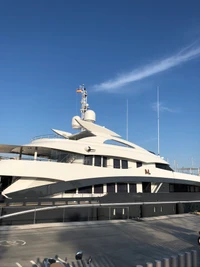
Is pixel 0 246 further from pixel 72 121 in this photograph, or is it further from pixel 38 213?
pixel 72 121

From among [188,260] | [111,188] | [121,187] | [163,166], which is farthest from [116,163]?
[188,260]

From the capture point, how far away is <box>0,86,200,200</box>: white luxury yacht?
1684 cm

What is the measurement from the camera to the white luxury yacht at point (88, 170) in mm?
16844

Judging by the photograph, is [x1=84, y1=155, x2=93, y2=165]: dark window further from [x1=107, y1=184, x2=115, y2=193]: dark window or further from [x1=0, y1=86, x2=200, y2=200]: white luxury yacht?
[x1=107, y1=184, x2=115, y2=193]: dark window

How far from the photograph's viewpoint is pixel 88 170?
18984 millimetres

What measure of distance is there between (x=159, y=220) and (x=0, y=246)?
362 inches

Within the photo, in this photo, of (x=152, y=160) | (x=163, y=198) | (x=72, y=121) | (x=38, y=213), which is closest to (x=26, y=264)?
(x=38, y=213)

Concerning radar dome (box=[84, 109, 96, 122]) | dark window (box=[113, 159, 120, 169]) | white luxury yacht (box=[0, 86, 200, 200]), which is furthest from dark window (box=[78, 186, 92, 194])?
radar dome (box=[84, 109, 96, 122])

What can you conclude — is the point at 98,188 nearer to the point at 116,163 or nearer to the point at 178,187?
the point at 116,163

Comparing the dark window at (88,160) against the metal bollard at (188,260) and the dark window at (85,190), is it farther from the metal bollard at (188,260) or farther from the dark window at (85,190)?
the metal bollard at (188,260)

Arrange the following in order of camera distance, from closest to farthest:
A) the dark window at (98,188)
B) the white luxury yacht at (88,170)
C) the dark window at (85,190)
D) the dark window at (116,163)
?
the white luxury yacht at (88,170) → the dark window at (85,190) → the dark window at (98,188) → the dark window at (116,163)

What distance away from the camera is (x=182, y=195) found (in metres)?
19.6

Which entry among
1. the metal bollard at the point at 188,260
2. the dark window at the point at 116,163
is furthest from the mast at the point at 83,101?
the metal bollard at the point at 188,260

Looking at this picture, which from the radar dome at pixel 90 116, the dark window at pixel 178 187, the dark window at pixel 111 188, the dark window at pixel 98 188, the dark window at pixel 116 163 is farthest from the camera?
the radar dome at pixel 90 116
